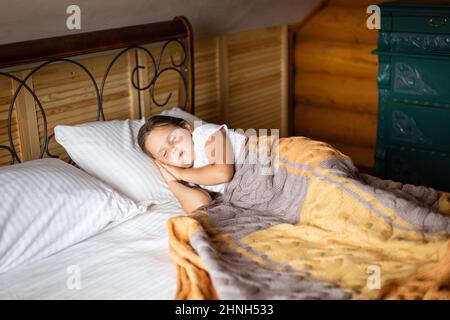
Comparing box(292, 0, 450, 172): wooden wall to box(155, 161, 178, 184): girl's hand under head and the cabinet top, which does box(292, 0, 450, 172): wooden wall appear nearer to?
the cabinet top

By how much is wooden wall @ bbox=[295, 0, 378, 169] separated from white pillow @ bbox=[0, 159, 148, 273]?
220 centimetres

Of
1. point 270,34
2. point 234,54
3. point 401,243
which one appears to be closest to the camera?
point 401,243

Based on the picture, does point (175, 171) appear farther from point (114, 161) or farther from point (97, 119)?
point (97, 119)

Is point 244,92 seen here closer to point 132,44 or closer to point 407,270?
point 132,44

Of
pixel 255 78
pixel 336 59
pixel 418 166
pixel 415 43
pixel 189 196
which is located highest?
pixel 415 43

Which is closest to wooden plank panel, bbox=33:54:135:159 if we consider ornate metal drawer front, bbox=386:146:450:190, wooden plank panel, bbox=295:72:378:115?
ornate metal drawer front, bbox=386:146:450:190

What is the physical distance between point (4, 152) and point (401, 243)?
5.26 ft

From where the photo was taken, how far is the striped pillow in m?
2.35

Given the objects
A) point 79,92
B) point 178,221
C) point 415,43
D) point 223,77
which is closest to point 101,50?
point 79,92

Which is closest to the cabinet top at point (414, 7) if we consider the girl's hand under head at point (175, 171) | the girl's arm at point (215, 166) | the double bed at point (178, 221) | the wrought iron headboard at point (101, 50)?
the wrought iron headboard at point (101, 50)

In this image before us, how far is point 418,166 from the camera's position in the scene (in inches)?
132

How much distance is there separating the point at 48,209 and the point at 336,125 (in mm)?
2566
